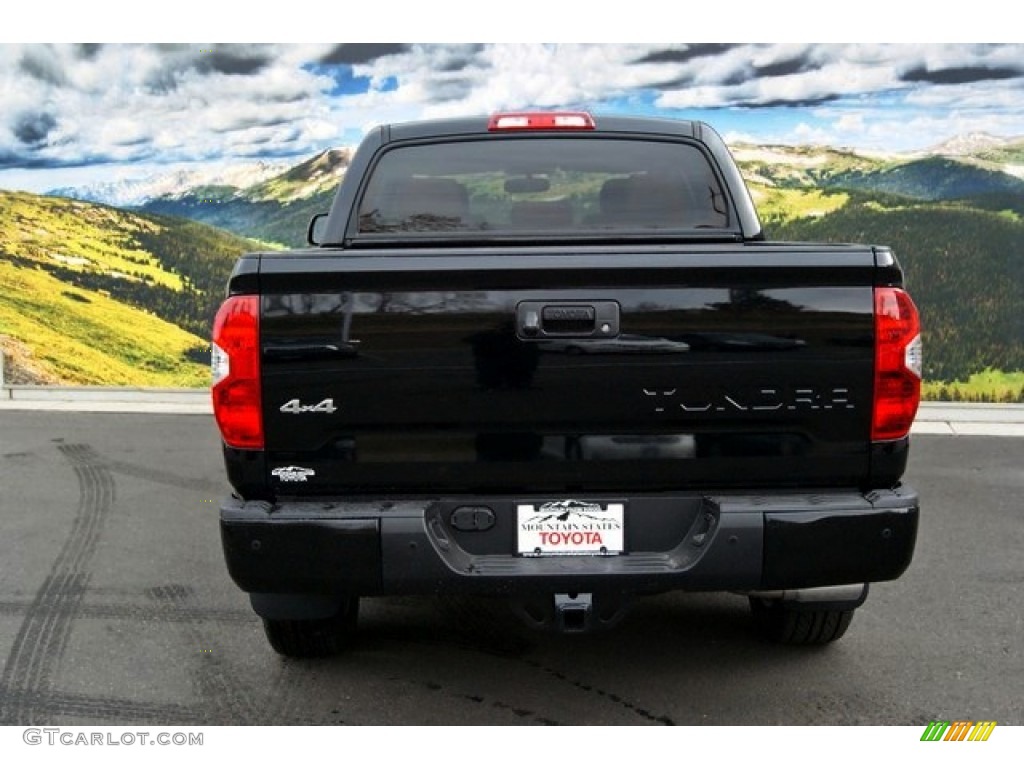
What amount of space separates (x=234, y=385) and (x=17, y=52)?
10200 millimetres

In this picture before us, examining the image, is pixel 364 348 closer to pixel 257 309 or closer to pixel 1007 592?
pixel 257 309

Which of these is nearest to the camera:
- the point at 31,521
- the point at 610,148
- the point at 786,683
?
the point at 786,683

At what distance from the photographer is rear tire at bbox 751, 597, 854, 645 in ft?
13.2

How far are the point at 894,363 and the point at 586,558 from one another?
3.50 ft

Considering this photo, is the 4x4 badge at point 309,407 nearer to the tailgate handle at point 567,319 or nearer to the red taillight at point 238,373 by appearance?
the red taillight at point 238,373

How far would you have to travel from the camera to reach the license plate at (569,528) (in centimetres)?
314

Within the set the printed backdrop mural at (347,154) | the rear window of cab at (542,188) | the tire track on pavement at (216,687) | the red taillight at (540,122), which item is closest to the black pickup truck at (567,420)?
the tire track on pavement at (216,687)

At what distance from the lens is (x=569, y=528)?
3146 millimetres

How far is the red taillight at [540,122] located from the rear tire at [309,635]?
2.10 m

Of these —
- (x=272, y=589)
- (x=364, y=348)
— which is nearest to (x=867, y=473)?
(x=364, y=348)

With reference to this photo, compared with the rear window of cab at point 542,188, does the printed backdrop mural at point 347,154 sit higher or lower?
lower

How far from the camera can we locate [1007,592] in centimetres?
489
